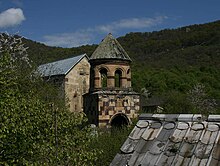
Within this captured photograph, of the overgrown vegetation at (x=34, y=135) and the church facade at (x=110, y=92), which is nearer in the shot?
the overgrown vegetation at (x=34, y=135)

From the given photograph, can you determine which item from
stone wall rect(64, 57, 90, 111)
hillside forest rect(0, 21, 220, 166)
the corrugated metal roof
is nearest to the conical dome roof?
hillside forest rect(0, 21, 220, 166)

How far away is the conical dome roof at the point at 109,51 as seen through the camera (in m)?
18.2

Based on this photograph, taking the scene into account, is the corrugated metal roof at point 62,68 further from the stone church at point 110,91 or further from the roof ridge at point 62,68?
the stone church at point 110,91

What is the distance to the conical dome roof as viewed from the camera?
18.2 m

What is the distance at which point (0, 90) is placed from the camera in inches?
292

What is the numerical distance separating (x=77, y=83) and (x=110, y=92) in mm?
13180

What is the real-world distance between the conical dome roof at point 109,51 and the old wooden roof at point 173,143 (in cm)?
1344

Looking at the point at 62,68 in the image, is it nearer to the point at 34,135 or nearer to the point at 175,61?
the point at 34,135

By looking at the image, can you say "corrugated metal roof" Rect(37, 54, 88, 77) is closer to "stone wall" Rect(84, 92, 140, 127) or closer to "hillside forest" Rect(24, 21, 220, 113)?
"hillside forest" Rect(24, 21, 220, 113)

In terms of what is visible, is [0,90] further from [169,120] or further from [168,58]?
A: [168,58]

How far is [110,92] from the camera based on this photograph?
17.9m

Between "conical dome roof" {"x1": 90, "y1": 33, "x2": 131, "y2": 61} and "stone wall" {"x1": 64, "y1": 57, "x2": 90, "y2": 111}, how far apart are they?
11.7 m

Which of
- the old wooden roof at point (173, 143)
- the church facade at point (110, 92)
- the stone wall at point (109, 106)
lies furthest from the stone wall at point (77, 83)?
the old wooden roof at point (173, 143)

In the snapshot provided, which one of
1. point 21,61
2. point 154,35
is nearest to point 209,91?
point 21,61
